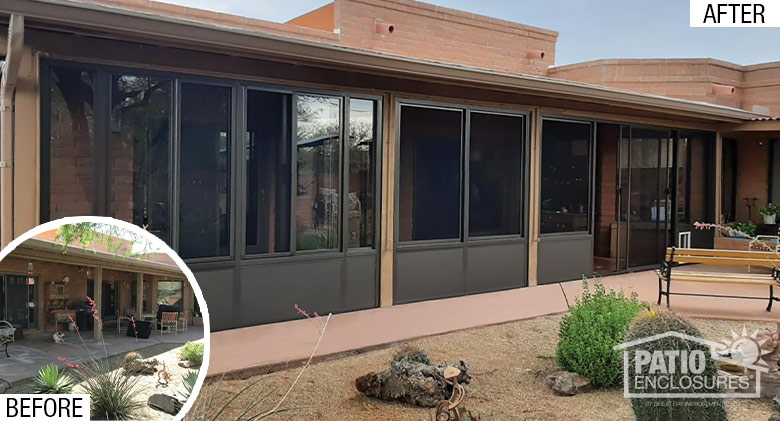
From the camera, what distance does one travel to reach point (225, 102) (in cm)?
615

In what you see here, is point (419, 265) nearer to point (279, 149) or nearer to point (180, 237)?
point (279, 149)

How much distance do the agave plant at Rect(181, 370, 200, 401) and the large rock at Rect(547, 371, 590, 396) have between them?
9.94 feet

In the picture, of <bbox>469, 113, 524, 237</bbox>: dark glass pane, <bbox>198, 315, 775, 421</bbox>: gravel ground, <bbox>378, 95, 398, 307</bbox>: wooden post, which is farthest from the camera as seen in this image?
<bbox>469, 113, 524, 237</bbox>: dark glass pane

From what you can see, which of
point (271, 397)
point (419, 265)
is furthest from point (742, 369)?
point (419, 265)

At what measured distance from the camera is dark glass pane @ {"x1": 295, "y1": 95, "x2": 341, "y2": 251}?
22.0ft

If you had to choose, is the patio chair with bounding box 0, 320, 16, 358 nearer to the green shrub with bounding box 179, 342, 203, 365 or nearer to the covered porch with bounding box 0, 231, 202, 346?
the covered porch with bounding box 0, 231, 202, 346

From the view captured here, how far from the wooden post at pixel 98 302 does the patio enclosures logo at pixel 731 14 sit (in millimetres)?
6197

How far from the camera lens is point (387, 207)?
7.46m

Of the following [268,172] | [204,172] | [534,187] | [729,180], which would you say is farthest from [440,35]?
[204,172]

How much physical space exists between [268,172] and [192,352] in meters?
4.38

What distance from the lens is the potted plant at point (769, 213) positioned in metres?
12.1

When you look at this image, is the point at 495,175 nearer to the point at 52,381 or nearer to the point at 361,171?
the point at 361,171

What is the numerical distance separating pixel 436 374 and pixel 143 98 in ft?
11.5

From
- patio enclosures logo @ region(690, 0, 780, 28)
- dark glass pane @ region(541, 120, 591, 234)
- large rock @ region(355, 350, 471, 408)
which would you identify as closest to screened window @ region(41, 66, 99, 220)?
large rock @ region(355, 350, 471, 408)
